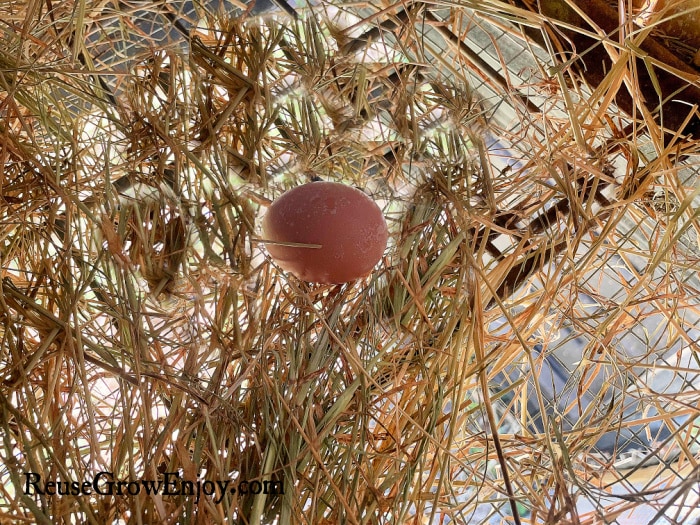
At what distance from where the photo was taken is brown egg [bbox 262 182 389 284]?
769 millimetres

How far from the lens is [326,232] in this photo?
77 centimetres

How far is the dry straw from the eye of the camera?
2.52 ft

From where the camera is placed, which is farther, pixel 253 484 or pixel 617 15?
pixel 617 15

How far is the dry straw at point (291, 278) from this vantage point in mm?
767

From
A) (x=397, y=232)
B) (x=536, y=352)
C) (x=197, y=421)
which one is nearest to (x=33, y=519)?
(x=197, y=421)

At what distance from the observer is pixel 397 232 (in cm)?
99

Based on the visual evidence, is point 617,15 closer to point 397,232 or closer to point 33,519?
point 397,232

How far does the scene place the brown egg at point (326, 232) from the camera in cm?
77

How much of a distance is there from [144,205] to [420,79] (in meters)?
0.48

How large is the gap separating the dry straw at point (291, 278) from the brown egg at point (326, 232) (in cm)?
5

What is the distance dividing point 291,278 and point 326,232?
0.14 meters

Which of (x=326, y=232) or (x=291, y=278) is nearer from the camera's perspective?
(x=326, y=232)

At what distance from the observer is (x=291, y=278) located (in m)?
0.88

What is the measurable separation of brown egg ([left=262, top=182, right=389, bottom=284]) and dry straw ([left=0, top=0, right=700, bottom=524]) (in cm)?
5
